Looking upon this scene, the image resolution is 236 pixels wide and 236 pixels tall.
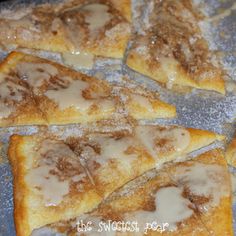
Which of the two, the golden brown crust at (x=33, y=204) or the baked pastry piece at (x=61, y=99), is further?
the baked pastry piece at (x=61, y=99)

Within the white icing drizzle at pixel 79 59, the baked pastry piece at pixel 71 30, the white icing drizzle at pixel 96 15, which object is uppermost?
the white icing drizzle at pixel 96 15

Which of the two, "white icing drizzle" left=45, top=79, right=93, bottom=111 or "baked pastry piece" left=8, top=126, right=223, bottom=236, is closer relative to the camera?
"baked pastry piece" left=8, top=126, right=223, bottom=236

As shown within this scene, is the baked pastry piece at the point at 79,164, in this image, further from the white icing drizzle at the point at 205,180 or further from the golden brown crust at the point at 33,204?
the white icing drizzle at the point at 205,180

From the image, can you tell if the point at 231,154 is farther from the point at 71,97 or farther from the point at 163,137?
the point at 71,97

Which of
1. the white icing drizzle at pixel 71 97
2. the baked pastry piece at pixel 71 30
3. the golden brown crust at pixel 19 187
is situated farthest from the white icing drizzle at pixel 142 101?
the golden brown crust at pixel 19 187

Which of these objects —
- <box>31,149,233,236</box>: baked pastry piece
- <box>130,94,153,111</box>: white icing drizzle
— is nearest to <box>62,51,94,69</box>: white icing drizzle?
<box>130,94,153,111</box>: white icing drizzle

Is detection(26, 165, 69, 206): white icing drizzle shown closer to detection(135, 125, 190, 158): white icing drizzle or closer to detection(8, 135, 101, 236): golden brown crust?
detection(8, 135, 101, 236): golden brown crust

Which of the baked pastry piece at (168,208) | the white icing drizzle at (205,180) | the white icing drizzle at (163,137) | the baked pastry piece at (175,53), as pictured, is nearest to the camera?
the baked pastry piece at (168,208)
